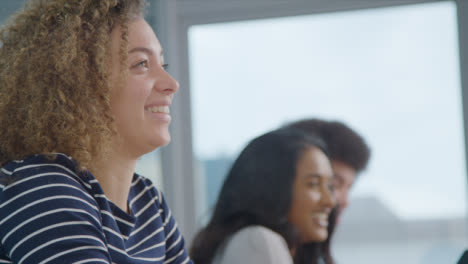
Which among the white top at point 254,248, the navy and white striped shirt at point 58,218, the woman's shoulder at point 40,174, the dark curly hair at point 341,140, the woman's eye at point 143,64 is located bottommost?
the white top at point 254,248

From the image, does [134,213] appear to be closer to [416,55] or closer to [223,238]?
[223,238]

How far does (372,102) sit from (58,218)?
197 centimetres

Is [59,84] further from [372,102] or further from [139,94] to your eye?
[372,102]

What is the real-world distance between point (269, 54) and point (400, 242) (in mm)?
1081

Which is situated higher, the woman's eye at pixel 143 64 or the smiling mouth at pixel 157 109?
the woman's eye at pixel 143 64

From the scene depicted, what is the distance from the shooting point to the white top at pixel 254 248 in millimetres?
1559

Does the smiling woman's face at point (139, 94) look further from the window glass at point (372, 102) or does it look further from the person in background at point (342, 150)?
the window glass at point (372, 102)

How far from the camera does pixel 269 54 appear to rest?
262 cm

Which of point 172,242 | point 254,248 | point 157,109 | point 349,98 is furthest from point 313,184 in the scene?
point 349,98

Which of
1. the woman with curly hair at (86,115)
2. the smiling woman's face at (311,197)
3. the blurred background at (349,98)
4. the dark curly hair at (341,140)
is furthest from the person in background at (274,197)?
the blurred background at (349,98)

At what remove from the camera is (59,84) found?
964mm

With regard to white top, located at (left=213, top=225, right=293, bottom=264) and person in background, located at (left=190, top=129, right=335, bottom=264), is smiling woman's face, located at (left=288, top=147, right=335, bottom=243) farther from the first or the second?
white top, located at (left=213, top=225, right=293, bottom=264)

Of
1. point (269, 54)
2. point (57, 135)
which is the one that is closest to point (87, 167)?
point (57, 135)

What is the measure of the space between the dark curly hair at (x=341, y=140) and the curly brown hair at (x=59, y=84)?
4.64 feet
